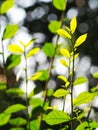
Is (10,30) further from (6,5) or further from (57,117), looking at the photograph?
(57,117)

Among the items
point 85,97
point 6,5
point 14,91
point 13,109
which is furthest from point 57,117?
point 6,5

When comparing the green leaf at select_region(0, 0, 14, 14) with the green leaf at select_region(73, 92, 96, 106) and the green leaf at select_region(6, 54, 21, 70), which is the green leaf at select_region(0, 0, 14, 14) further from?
the green leaf at select_region(73, 92, 96, 106)

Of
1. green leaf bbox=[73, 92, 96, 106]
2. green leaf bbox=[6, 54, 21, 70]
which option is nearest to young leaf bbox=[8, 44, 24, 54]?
green leaf bbox=[6, 54, 21, 70]

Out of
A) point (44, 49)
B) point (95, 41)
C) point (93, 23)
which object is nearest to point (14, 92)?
point (44, 49)

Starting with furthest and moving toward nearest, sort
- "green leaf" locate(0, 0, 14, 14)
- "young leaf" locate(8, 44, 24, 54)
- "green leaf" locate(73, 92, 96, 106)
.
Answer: "green leaf" locate(0, 0, 14, 14)
"young leaf" locate(8, 44, 24, 54)
"green leaf" locate(73, 92, 96, 106)

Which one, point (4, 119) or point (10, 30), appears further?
point (10, 30)

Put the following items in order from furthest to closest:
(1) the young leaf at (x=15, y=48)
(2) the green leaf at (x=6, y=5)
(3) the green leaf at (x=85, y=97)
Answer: (2) the green leaf at (x=6, y=5)
(1) the young leaf at (x=15, y=48)
(3) the green leaf at (x=85, y=97)

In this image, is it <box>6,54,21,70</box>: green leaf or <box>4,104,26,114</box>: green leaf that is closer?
<box>4,104,26,114</box>: green leaf

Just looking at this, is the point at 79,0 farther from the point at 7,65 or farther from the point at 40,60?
the point at 7,65

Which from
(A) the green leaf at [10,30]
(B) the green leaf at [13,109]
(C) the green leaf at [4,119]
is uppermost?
(A) the green leaf at [10,30]

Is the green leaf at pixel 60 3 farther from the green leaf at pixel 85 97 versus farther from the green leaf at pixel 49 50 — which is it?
the green leaf at pixel 85 97

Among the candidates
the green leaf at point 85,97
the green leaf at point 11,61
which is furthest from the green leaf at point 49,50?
the green leaf at point 85,97

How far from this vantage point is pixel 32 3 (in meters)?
7.41

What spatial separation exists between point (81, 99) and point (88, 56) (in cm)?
579
